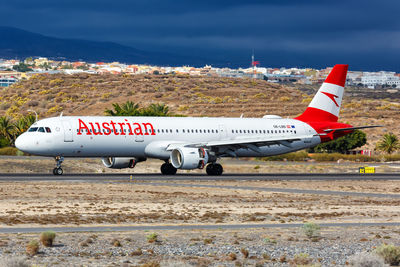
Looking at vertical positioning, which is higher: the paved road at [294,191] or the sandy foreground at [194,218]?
the paved road at [294,191]

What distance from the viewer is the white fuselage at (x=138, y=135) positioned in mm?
44781

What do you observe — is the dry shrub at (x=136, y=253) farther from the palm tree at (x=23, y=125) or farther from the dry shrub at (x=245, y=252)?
the palm tree at (x=23, y=125)

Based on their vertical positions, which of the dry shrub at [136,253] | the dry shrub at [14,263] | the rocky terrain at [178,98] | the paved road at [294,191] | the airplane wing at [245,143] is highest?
the rocky terrain at [178,98]

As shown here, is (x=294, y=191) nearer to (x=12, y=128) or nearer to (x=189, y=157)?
(x=189, y=157)

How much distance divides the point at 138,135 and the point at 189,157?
12.0 feet

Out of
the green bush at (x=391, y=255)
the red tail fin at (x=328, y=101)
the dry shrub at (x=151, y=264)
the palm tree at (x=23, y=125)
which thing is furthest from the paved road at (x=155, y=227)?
the palm tree at (x=23, y=125)

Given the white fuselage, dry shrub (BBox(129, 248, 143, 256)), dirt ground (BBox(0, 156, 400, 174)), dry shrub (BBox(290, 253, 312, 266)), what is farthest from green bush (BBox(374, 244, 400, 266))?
dirt ground (BBox(0, 156, 400, 174))

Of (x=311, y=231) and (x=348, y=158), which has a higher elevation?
(x=348, y=158)

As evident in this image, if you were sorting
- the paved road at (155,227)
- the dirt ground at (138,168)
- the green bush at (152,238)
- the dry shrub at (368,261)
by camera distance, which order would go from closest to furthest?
1. the dry shrub at (368,261)
2. the green bush at (152,238)
3. the paved road at (155,227)
4. the dirt ground at (138,168)

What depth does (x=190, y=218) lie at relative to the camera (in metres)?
25.9

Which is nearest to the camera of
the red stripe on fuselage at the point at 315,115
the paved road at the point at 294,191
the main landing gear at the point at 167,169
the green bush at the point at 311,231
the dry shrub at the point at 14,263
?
the dry shrub at the point at 14,263

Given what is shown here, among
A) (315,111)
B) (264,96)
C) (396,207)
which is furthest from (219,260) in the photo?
(264,96)

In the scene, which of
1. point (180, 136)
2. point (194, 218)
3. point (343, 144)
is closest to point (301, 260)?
point (194, 218)

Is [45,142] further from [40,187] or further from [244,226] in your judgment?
[244,226]
